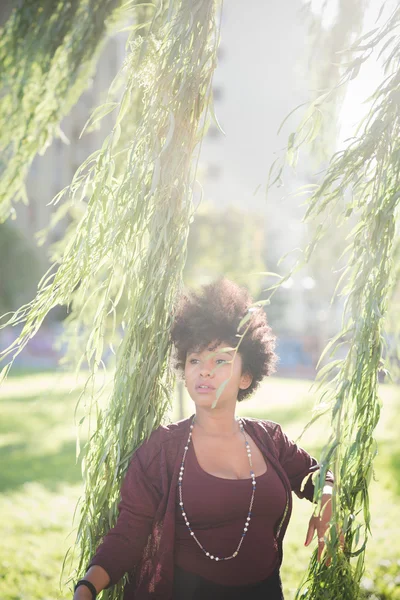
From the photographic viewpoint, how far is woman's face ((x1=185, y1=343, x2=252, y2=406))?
2.13 meters

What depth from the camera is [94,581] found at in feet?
6.15

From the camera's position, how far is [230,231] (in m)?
18.0

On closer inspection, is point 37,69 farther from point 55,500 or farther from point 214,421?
point 55,500

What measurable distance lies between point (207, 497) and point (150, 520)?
0.64 feet

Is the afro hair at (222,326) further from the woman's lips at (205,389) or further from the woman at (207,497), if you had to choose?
the woman's lips at (205,389)

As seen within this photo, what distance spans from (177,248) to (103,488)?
854 mm

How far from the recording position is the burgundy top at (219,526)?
79.9 inches

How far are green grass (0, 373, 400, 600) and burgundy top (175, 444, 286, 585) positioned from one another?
350 mm

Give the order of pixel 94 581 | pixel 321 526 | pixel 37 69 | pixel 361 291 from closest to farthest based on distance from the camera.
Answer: pixel 94 581, pixel 361 291, pixel 321 526, pixel 37 69

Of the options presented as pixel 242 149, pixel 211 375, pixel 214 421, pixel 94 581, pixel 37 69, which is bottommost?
pixel 94 581

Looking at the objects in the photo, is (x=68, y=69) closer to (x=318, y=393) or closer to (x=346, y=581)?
(x=318, y=393)

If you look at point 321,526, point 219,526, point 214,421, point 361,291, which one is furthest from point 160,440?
point 361,291

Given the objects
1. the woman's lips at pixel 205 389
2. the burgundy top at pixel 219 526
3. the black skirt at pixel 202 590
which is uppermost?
the woman's lips at pixel 205 389

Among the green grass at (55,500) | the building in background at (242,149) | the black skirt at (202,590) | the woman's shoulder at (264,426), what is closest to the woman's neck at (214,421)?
the woman's shoulder at (264,426)
